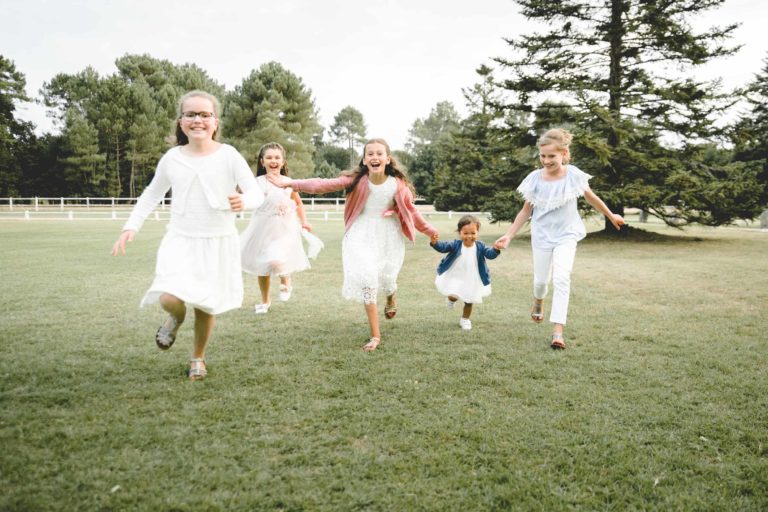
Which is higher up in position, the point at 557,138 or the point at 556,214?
the point at 557,138

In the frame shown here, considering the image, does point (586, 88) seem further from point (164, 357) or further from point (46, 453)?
point (46, 453)

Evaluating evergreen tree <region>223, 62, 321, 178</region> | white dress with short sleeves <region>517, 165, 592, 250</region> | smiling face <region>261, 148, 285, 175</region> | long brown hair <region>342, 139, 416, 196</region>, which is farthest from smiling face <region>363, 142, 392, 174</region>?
evergreen tree <region>223, 62, 321, 178</region>

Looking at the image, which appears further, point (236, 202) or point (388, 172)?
point (388, 172)

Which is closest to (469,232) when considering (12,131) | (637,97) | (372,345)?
(372,345)

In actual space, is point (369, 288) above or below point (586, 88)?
below

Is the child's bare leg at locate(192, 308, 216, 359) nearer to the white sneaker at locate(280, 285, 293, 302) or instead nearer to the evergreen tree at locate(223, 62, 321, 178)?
the white sneaker at locate(280, 285, 293, 302)

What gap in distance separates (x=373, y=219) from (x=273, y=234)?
7.27 feet

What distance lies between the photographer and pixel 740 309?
293 inches

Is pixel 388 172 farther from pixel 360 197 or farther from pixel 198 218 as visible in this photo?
pixel 198 218

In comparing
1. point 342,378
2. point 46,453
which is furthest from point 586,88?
point 46,453

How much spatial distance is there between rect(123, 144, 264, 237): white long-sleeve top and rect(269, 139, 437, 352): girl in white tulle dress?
1.03 metres

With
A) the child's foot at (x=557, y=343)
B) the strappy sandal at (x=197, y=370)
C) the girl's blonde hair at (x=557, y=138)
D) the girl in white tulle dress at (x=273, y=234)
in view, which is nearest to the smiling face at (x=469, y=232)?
the girl's blonde hair at (x=557, y=138)

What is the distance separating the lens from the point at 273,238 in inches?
292

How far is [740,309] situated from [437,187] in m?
32.6
